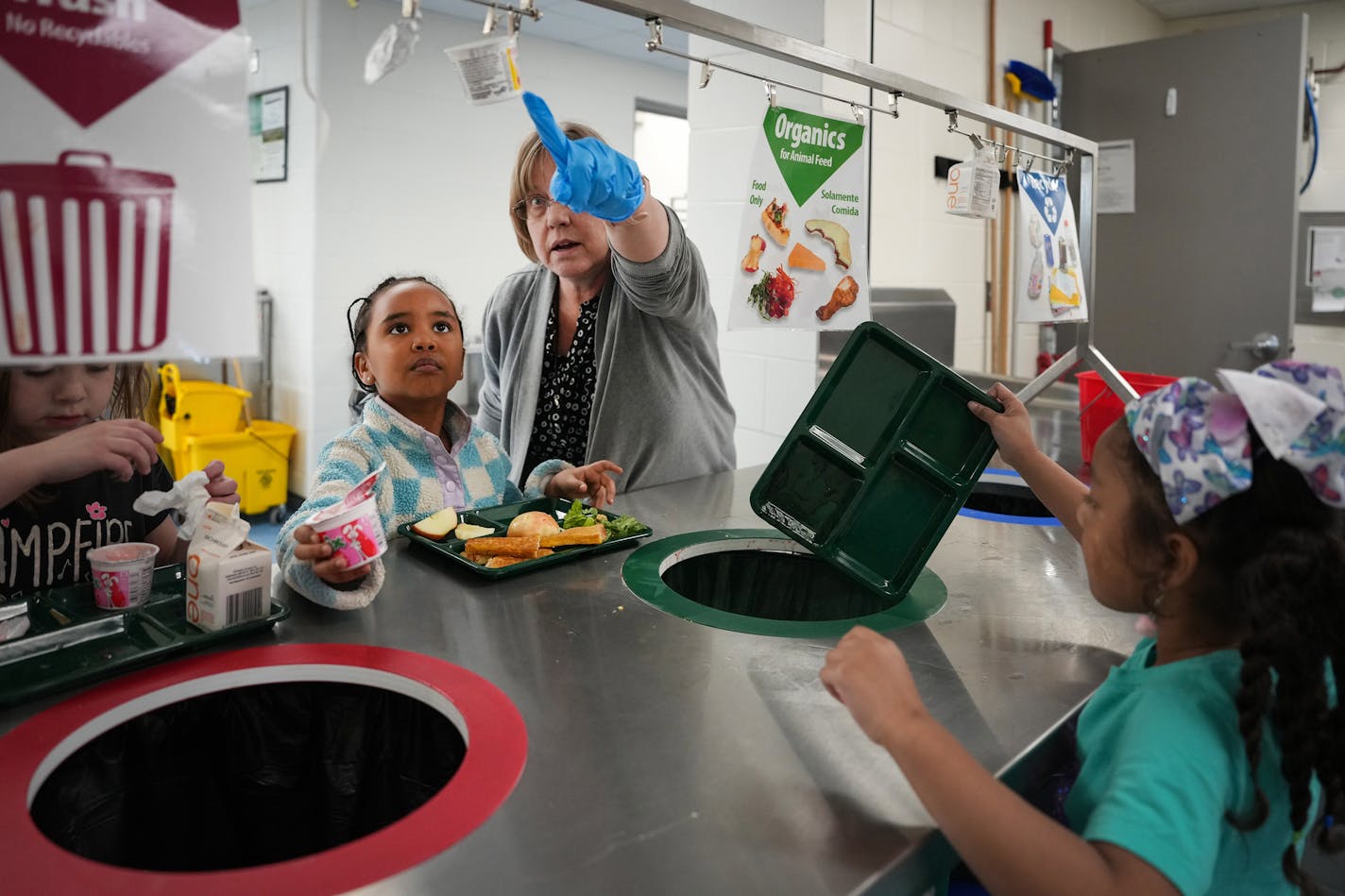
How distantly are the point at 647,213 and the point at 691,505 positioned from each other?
513mm

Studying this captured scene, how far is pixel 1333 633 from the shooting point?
770 mm

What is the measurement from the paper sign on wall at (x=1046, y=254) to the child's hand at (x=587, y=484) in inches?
36.5

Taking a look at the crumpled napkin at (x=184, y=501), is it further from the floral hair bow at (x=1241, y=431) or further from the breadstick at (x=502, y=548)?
the floral hair bow at (x=1241, y=431)

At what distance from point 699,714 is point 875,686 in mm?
179

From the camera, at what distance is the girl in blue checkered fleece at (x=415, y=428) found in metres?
1.49

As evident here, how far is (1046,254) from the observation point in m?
1.98

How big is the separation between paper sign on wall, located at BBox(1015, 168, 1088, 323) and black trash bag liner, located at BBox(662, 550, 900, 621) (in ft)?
2.46

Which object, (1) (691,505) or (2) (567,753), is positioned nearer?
(2) (567,753)

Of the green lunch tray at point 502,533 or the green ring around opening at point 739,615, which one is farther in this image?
the green lunch tray at point 502,533

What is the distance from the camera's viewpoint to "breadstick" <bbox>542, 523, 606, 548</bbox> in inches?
52.7

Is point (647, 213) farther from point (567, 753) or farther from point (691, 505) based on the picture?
point (567, 753)

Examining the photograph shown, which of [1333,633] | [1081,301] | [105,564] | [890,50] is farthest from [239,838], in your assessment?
[890,50]

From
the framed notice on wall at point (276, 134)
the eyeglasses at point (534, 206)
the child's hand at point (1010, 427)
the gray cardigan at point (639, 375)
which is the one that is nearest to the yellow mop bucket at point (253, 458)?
the framed notice on wall at point (276, 134)

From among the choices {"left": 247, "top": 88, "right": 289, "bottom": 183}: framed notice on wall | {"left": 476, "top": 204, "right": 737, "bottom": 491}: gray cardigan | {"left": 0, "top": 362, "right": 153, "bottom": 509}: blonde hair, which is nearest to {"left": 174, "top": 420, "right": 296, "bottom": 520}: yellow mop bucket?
{"left": 247, "top": 88, "right": 289, "bottom": 183}: framed notice on wall
